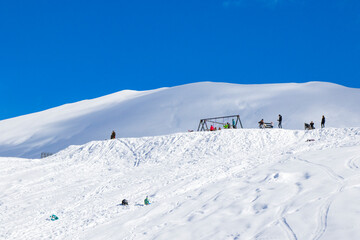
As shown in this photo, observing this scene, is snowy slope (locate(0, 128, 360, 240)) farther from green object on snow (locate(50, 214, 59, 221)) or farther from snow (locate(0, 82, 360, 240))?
green object on snow (locate(50, 214, 59, 221))

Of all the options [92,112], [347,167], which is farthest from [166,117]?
[347,167]

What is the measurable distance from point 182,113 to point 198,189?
4598cm

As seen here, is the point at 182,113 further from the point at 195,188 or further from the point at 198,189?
the point at 198,189

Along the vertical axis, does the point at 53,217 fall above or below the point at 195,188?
below

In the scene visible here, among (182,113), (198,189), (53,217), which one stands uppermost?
(182,113)

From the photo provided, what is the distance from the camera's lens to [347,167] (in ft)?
46.9

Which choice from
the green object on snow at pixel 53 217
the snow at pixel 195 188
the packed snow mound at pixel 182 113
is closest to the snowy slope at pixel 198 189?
the snow at pixel 195 188

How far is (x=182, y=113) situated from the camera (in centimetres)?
6056

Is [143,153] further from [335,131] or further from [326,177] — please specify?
[326,177]

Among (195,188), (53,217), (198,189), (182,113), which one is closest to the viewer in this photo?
(53,217)

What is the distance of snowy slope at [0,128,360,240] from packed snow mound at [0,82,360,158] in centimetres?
2663

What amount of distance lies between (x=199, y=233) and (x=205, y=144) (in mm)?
14094

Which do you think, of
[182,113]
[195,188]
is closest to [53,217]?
[195,188]

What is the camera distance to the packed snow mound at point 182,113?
2106 inches
